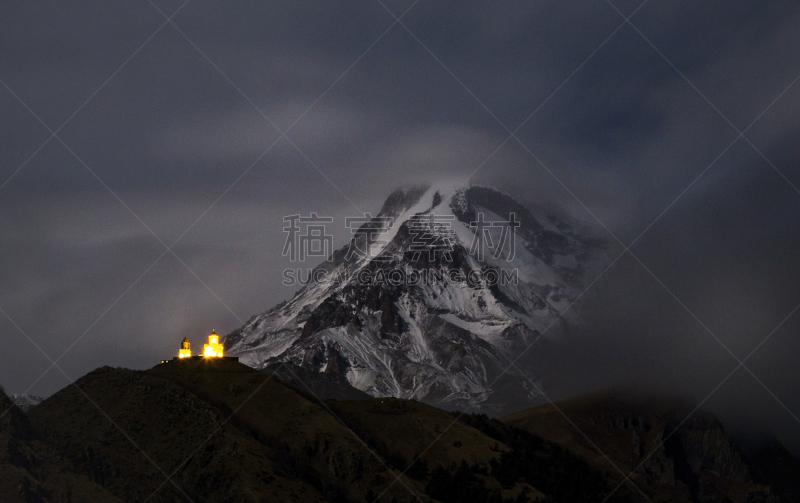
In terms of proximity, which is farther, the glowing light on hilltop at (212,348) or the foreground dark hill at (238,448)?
the glowing light on hilltop at (212,348)

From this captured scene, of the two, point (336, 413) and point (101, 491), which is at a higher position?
point (336, 413)

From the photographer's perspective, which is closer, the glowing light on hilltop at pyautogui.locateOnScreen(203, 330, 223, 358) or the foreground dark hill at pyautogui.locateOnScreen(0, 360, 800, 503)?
the foreground dark hill at pyautogui.locateOnScreen(0, 360, 800, 503)

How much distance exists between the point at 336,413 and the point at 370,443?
9253 millimetres

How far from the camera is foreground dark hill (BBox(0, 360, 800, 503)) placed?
103000 mm

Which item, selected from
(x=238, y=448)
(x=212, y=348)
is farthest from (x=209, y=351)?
(x=238, y=448)

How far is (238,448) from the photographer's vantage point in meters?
110

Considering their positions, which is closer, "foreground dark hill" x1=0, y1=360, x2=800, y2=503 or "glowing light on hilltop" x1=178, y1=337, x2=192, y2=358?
"foreground dark hill" x1=0, y1=360, x2=800, y2=503

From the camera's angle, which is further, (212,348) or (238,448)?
(212,348)

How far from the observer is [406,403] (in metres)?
142

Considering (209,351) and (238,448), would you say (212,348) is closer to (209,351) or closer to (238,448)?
(209,351)

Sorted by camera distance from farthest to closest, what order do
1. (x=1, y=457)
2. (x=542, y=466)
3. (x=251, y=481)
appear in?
(x=542, y=466), (x=251, y=481), (x=1, y=457)

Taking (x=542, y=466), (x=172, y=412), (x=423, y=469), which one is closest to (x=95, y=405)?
(x=172, y=412)

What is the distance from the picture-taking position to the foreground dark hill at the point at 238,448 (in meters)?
103

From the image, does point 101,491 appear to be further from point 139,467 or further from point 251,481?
point 251,481
